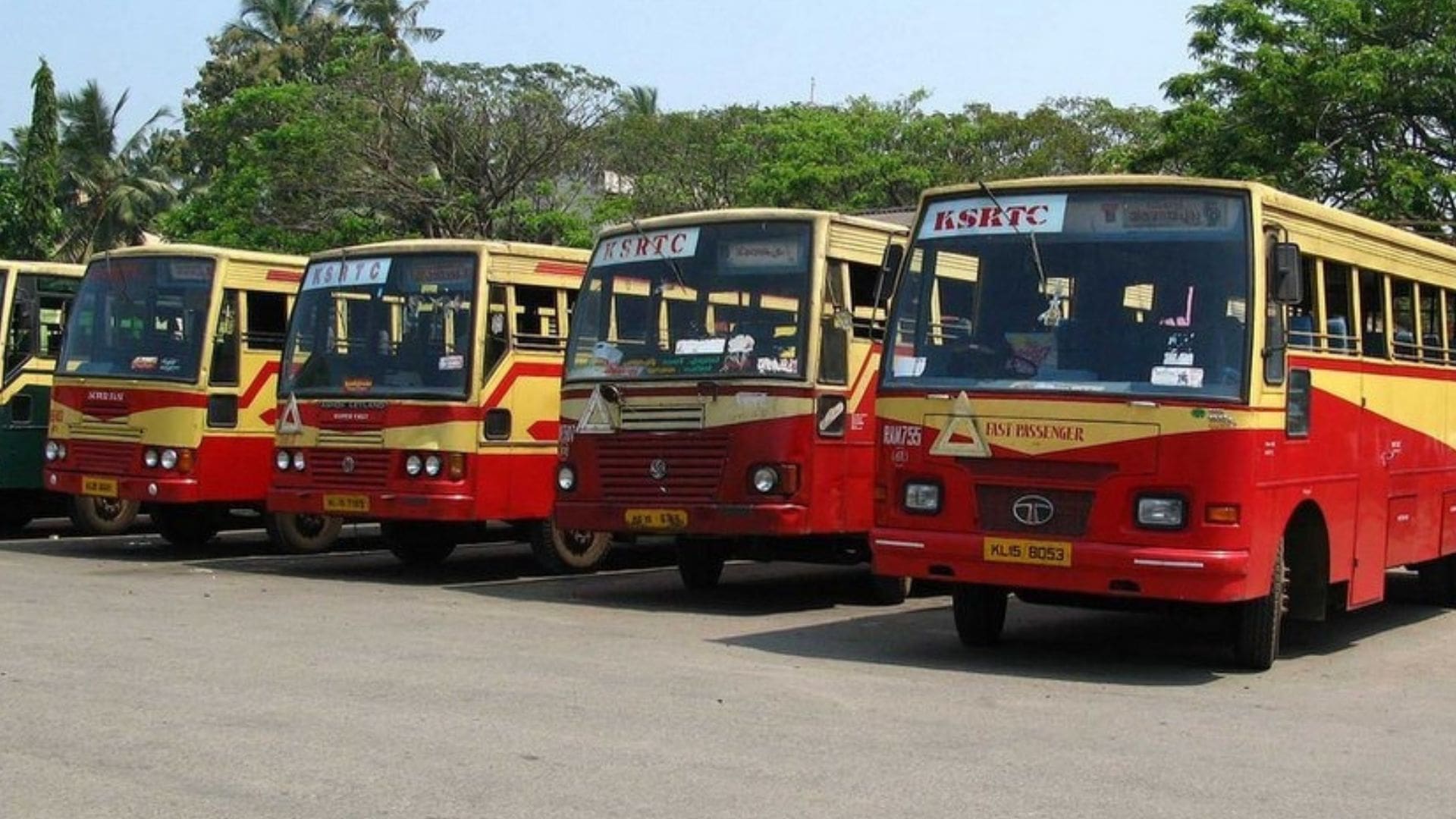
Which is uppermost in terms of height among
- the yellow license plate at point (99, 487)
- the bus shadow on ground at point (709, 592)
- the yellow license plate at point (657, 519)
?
the yellow license plate at point (657, 519)

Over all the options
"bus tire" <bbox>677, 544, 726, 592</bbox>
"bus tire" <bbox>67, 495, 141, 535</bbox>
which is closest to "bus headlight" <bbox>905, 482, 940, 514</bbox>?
"bus tire" <bbox>677, 544, 726, 592</bbox>

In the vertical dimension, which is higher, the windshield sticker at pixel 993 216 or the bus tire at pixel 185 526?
the windshield sticker at pixel 993 216

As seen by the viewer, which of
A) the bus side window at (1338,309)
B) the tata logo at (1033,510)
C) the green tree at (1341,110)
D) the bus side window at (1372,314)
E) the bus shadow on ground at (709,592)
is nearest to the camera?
the tata logo at (1033,510)

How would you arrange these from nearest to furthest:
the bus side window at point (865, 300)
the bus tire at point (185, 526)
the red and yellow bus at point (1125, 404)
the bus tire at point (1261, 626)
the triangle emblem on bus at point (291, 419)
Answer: the red and yellow bus at point (1125, 404), the bus tire at point (1261, 626), the bus side window at point (865, 300), the triangle emblem on bus at point (291, 419), the bus tire at point (185, 526)

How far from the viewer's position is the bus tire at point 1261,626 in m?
10.7

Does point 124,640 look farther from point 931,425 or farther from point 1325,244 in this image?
point 1325,244

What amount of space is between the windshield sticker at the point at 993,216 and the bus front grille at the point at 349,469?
6.12 meters

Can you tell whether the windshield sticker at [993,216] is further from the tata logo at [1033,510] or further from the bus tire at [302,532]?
the bus tire at [302,532]

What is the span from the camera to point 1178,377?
33.4 feet

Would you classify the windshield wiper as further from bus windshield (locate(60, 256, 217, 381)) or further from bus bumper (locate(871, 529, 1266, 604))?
bus windshield (locate(60, 256, 217, 381))

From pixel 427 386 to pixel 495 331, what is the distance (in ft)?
2.38

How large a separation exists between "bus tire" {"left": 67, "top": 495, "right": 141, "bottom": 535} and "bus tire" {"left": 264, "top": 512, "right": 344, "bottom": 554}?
2074 mm

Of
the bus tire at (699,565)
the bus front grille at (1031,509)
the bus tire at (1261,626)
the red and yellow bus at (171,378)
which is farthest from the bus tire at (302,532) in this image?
the bus tire at (1261,626)

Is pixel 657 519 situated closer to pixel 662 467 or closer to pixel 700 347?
pixel 662 467
